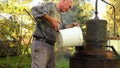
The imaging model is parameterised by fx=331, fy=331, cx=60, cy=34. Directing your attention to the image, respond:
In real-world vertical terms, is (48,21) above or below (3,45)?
above

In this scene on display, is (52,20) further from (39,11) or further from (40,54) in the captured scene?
(40,54)

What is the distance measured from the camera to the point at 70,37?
500 cm

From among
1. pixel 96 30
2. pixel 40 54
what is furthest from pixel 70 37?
pixel 96 30

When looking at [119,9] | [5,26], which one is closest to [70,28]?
[5,26]

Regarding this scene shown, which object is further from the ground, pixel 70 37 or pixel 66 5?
pixel 66 5

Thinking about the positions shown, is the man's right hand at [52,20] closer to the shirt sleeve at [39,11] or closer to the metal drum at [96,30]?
the shirt sleeve at [39,11]

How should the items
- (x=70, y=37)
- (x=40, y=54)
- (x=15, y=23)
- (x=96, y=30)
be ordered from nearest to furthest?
(x=40, y=54), (x=70, y=37), (x=96, y=30), (x=15, y=23)

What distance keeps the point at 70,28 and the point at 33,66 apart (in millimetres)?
820

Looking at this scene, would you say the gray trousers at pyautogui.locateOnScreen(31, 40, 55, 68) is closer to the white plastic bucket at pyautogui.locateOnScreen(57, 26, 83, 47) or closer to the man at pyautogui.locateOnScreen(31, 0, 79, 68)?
the man at pyautogui.locateOnScreen(31, 0, 79, 68)

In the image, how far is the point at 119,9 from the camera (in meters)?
23.5

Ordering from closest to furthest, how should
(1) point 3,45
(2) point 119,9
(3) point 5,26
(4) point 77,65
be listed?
(4) point 77,65
(3) point 5,26
(1) point 3,45
(2) point 119,9

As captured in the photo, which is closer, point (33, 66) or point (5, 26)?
point (33, 66)

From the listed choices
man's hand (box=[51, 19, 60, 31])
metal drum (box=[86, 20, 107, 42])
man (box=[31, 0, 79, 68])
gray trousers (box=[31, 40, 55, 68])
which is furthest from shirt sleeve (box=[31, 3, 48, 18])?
metal drum (box=[86, 20, 107, 42])

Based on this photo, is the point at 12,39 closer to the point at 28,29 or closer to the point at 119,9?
the point at 28,29
